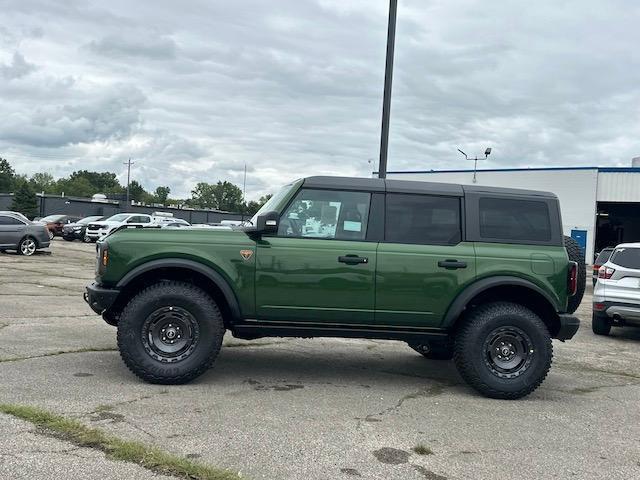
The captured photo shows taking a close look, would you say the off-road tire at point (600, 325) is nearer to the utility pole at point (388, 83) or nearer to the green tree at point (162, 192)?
the utility pole at point (388, 83)

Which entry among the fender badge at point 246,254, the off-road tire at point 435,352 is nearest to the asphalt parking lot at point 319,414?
the off-road tire at point 435,352

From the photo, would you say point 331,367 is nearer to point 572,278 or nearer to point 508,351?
point 508,351

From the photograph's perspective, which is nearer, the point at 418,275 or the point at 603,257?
the point at 418,275

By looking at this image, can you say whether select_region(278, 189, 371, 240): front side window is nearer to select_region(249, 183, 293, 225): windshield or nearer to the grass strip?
select_region(249, 183, 293, 225): windshield

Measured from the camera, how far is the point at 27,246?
20828mm

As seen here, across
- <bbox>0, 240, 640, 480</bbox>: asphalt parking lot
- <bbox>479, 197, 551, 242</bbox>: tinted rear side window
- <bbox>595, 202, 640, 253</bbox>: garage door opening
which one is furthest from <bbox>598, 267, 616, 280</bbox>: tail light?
<bbox>595, 202, 640, 253</bbox>: garage door opening

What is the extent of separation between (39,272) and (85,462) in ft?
43.2

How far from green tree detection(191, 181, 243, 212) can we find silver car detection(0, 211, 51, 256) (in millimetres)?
135812

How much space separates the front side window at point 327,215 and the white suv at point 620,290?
19.0 ft

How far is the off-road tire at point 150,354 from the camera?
5547 mm

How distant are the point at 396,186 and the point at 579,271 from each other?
2057mm

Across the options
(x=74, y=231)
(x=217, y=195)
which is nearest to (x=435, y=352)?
(x=74, y=231)

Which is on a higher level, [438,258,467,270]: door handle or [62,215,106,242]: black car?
[438,258,467,270]: door handle

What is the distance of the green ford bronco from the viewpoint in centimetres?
563
